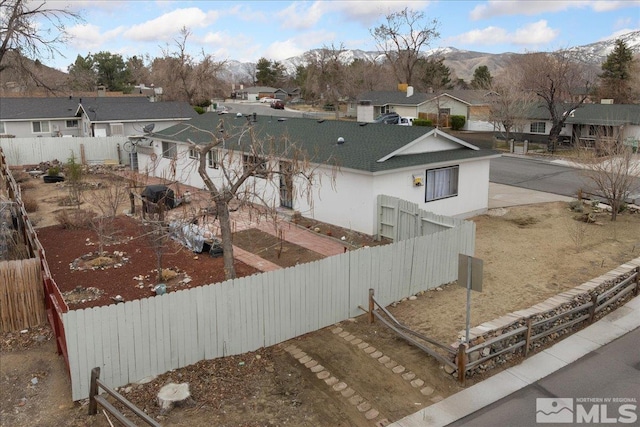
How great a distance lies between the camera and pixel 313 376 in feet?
30.2

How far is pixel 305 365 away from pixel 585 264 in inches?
378

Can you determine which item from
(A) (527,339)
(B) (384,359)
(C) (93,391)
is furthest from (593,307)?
(C) (93,391)

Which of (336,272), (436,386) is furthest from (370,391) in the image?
(336,272)

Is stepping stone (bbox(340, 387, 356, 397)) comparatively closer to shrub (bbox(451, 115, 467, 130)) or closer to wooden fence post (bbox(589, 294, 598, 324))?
wooden fence post (bbox(589, 294, 598, 324))

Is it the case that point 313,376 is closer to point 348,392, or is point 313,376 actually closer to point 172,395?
point 348,392

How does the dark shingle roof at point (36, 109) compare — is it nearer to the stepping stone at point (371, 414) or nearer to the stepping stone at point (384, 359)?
the stepping stone at point (384, 359)

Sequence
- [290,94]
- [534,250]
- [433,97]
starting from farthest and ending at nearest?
[290,94] → [433,97] → [534,250]

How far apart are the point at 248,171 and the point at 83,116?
A: 3505 cm

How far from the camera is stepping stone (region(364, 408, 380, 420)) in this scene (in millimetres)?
8141

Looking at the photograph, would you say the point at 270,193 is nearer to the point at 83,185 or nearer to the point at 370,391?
the point at 83,185

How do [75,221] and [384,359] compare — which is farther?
[75,221]

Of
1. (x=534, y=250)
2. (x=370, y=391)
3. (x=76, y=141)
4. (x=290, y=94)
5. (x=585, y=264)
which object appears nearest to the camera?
(x=370, y=391)

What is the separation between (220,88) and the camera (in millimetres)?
90062

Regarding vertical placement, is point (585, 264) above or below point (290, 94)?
below
